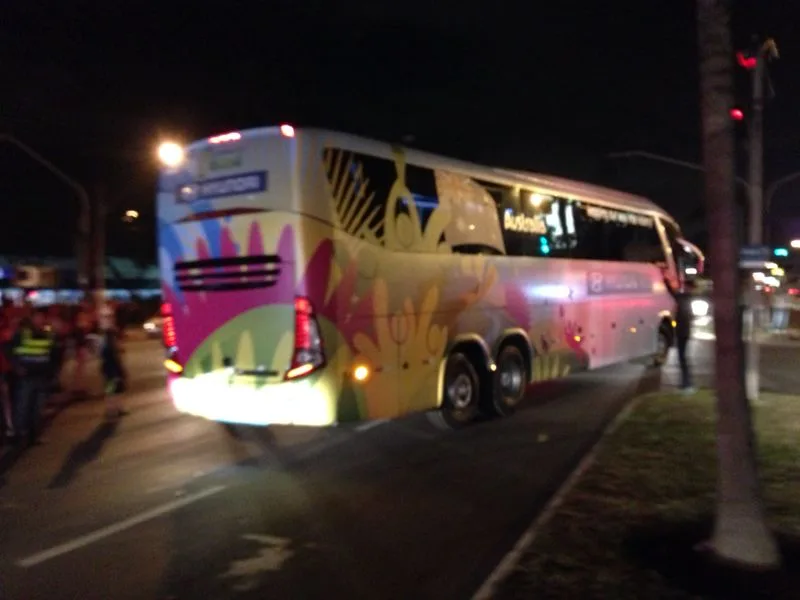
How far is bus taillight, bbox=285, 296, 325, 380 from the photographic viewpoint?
8.88m

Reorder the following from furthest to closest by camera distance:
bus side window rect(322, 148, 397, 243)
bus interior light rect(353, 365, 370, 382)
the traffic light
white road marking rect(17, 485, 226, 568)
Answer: the traffic light < bus interior light rect(353, 365, 370, 382) < bus side window rect(322, 148, 397, 243) < white road marking rect(17, 485, 226, 568)

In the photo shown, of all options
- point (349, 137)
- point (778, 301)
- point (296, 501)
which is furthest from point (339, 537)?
point (778, 301)

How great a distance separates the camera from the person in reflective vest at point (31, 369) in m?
10.9

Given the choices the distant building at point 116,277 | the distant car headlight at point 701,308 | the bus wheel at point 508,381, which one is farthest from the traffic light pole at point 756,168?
the distant building at point 116,277

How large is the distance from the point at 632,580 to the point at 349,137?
226 inches

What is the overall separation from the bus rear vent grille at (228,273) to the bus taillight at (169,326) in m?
0.42

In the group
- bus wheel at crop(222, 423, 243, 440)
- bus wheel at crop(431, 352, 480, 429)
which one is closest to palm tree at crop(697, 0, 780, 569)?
bus wheel at crop(431, 352, 480, 429)

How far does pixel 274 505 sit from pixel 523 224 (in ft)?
21.3

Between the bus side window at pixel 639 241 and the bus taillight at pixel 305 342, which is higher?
the bus side window at pixel 639 241

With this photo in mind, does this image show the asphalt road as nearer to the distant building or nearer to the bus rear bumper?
the bus rear bumper

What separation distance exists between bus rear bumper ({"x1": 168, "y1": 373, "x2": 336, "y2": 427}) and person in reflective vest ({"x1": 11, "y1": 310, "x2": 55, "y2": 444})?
2.30m

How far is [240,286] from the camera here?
9336 mm

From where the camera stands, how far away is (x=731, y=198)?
5.74 meters

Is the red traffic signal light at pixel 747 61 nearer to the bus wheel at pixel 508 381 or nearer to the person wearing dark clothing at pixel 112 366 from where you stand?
the bus wheel at pixel 508 381
